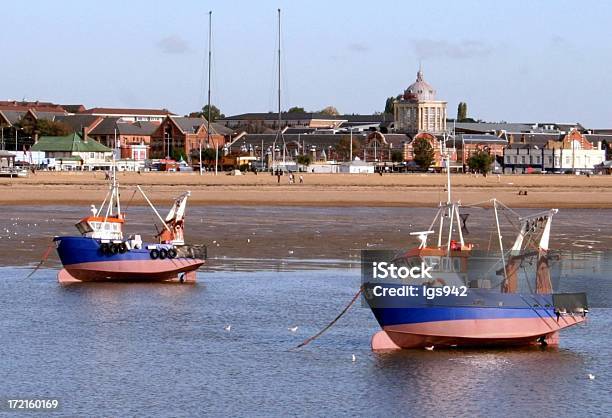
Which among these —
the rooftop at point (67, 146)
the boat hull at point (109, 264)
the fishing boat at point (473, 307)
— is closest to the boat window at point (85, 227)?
the boat hull at point (109, 264)

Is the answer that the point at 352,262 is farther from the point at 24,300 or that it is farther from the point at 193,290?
the point at 24,300

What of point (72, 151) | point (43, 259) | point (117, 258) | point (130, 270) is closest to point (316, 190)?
point (43, 259)

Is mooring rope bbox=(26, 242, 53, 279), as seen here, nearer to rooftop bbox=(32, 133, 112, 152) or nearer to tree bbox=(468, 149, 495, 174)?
rooftop bbox=(32, 133, 112, 152)

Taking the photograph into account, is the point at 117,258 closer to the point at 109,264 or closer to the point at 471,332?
the point at 109,264

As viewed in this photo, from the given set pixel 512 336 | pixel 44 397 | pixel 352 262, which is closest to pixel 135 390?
pixel 44 397

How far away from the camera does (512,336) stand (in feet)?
116

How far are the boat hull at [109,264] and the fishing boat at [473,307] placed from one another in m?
15.0

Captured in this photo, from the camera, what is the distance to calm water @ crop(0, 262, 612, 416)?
3003 cm

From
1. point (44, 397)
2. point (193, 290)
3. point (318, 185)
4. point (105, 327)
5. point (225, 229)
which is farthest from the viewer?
point (318, 185)

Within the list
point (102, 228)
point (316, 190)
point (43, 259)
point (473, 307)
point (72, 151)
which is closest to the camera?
point (473, 307)

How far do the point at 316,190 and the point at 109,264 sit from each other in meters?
71.0

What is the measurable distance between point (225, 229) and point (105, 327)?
107 ft

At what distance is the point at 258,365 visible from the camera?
3375 cm

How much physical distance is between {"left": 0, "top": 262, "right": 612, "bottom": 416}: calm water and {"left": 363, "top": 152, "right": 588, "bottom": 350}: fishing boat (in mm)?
496
